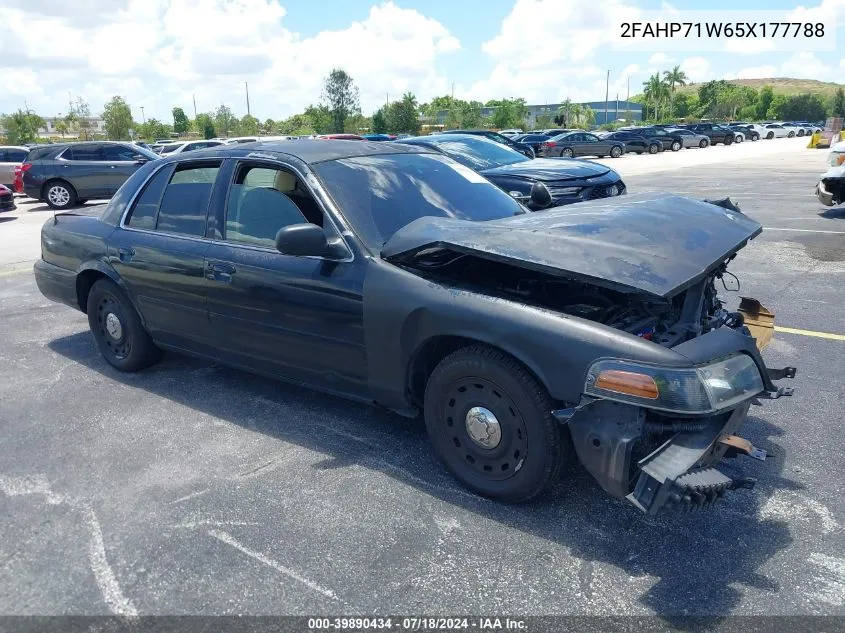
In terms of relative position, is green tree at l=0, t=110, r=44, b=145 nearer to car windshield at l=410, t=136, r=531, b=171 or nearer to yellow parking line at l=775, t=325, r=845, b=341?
car windshield at l=410, t=136, r=531, b=171

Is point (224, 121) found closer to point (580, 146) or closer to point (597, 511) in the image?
point (580, 146)

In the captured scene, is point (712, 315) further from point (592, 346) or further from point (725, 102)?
point (725, 102)

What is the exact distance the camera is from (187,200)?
14.4ft

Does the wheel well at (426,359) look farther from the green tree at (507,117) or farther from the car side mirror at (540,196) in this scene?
the green tree at (507,117)

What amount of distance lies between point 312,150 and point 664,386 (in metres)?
2.49

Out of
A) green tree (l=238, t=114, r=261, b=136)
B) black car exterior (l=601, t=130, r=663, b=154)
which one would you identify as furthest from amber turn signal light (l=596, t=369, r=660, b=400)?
green tree (l=238, t=114, r=261, b=136)

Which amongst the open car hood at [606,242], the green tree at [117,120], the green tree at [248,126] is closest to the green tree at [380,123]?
the green tree at [248,126]

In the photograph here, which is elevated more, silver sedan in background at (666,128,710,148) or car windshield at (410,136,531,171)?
car windshield at (410,136,531,171)

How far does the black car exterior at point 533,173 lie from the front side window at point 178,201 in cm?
511

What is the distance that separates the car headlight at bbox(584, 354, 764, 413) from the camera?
2566 millimetres

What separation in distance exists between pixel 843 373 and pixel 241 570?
3.99 metres

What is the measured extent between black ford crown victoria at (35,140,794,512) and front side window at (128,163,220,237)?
1cm

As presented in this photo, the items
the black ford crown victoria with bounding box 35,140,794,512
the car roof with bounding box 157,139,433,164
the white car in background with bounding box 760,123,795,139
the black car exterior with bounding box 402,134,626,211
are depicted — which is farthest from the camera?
the white car in background with bounding box 760,123,795,139

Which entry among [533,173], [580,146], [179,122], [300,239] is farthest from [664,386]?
[179,122]
